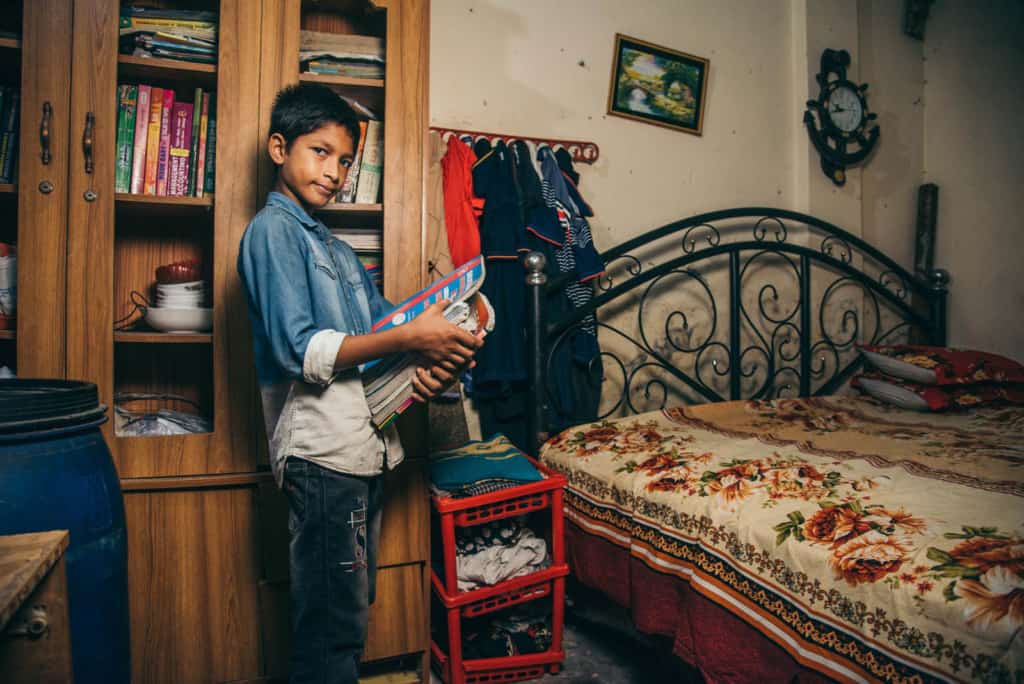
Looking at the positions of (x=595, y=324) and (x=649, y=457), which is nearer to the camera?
(x=649, y=457)

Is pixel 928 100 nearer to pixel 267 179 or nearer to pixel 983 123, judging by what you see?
pixel 983 123

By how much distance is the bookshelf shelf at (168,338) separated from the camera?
1.50 meters

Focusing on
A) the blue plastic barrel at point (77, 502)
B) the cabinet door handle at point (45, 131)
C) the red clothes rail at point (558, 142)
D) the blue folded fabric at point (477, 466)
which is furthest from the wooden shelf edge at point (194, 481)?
the red clothes rail at point (558, 142)

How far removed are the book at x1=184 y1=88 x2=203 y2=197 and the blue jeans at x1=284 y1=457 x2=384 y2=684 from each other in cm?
86

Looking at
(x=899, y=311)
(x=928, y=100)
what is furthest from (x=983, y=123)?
(x=899, y=311)

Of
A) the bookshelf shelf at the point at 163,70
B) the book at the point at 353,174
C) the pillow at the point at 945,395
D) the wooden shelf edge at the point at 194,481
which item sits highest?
the bookshelf shelf at the point at 163,70

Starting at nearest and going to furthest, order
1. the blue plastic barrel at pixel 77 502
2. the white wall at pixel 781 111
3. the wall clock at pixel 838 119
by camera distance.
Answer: the blue plastic barrel at pixel 77 502 < the white wall at pixel 781 111 < the wall clock at pixel 838 119

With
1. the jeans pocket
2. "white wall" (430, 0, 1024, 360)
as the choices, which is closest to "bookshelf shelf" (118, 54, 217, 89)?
"white wall" (430, 0, 1024, 360)

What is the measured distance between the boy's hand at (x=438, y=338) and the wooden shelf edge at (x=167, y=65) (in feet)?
3.11

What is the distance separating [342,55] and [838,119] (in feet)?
8.15

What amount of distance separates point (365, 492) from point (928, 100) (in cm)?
361

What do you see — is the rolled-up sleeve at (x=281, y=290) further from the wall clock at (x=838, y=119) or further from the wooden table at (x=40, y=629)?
the wall clock at (x=838, y=119)

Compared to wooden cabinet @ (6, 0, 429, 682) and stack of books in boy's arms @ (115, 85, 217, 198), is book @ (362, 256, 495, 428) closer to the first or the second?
wooden cabinet @ (6, 0, 429, 682)

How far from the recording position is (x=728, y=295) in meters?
2.84
